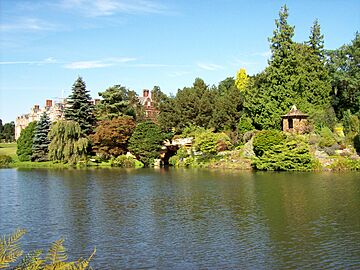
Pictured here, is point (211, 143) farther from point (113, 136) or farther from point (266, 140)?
point (113, 136)

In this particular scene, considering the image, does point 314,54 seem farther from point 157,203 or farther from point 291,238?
point 291,238

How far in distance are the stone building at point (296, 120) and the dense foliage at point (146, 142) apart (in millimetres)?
11356

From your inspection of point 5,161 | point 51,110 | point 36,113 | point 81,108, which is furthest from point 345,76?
point 36,113

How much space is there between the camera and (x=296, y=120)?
123ft

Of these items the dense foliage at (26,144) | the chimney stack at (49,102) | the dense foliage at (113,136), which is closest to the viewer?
the dense foliage at (113,136)

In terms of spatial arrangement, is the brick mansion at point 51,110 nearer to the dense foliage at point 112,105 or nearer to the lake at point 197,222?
the dense foliage at point 112,105

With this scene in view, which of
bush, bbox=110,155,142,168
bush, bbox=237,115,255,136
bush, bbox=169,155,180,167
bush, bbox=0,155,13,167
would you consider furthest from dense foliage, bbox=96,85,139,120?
bush, bbox=237,115,255,136

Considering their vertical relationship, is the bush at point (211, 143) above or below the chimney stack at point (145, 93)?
below

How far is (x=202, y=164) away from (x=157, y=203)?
19.8 meters

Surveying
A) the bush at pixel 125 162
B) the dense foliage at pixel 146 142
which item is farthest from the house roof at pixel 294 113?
the bush at pixel 125 162

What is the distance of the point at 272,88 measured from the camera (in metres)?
39.5

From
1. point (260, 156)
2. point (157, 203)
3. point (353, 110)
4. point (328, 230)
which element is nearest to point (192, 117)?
point (260, 156)

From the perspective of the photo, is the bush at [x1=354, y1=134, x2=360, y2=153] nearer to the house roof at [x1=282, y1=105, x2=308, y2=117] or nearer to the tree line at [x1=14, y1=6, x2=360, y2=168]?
the tree line at [x1=14, y1=6, x2=360, y2=168]

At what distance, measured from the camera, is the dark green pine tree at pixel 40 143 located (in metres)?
44.3
